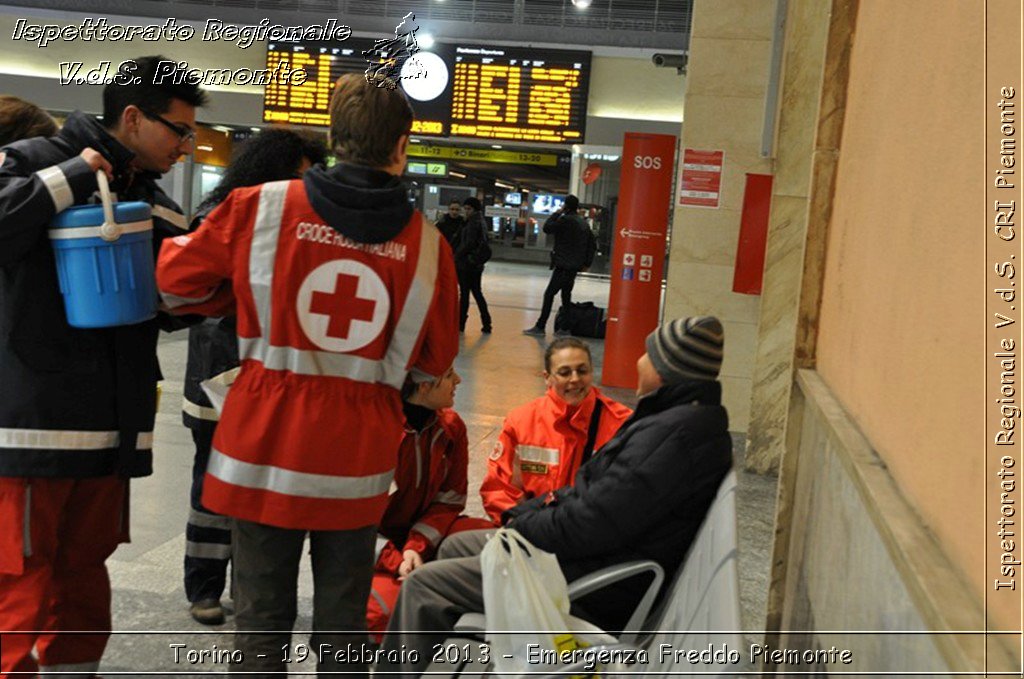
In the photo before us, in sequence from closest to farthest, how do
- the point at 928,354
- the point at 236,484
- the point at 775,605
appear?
the point at 928,354 → the point at 236,484 → the point at 775,605

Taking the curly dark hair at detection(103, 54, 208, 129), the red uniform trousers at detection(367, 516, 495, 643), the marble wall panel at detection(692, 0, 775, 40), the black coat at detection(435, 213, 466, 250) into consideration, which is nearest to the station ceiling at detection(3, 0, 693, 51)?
the black coat at detection(435, 213, 466, 250)

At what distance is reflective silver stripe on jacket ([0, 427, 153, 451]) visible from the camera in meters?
2.44

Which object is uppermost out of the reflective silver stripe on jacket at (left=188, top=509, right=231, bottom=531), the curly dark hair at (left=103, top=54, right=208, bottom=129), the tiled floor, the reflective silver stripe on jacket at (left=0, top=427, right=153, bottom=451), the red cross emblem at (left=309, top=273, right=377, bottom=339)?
the curly dark hair at (left=103, top=54, right=208, bottom=129)

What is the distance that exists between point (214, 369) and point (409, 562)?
3.17ft

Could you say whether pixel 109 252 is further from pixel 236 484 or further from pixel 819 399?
pixel 819 399

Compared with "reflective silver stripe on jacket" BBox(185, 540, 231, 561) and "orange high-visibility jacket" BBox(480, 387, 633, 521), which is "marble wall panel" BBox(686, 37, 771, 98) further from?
"reflective silver stripe on jacket" BBox(185, 540, 231, 561)

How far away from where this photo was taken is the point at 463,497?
3393 millimetres

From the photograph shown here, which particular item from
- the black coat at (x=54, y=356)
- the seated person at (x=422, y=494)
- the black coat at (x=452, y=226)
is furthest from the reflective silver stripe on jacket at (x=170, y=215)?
the black coat at (x=452, y=226)

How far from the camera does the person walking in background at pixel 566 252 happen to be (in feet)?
42.0

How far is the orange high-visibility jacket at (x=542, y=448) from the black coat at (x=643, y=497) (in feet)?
3.15

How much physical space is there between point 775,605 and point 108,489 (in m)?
1.97

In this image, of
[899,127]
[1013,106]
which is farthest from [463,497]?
[1013,106]

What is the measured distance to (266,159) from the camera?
341cm

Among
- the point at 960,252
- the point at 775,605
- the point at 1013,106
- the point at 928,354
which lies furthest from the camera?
the point at 775,605
